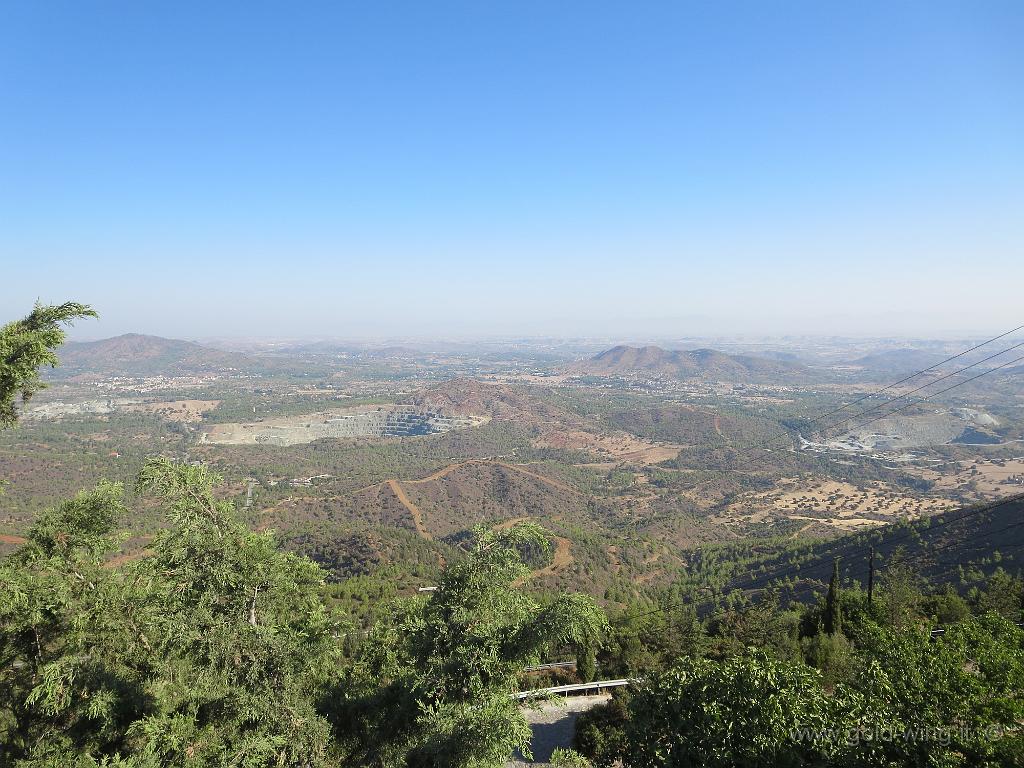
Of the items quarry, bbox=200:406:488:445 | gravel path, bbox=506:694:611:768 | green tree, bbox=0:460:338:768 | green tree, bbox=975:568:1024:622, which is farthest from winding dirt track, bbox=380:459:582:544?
quarry, bbox=200:406:488:445

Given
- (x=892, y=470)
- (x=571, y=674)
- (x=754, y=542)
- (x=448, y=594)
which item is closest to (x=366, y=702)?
(x=448, y=594)

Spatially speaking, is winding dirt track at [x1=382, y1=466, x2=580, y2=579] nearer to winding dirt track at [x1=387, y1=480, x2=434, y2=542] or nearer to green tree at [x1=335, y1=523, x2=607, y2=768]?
winding dirt track at [x1=387, y1=480, x2=434, y2=542]

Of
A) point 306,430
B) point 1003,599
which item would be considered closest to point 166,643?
point 1003,599

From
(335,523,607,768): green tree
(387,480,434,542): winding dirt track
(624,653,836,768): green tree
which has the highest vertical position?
(335,523,607,768): green tree

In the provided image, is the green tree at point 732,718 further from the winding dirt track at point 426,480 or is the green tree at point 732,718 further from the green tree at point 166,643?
the winding dirt track at point 426,480

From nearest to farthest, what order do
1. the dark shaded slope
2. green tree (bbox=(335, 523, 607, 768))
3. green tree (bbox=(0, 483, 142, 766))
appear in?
green tree (bbox=(335, 523, 607, 768)), green tree (bbox=(0, 483, 142, 766)), the dark shaded slope

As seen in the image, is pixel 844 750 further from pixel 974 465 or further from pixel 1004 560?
pixel 974 465

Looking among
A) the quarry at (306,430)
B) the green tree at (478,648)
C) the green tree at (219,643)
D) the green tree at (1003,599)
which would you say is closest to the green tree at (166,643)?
the green tree at (219,643)
